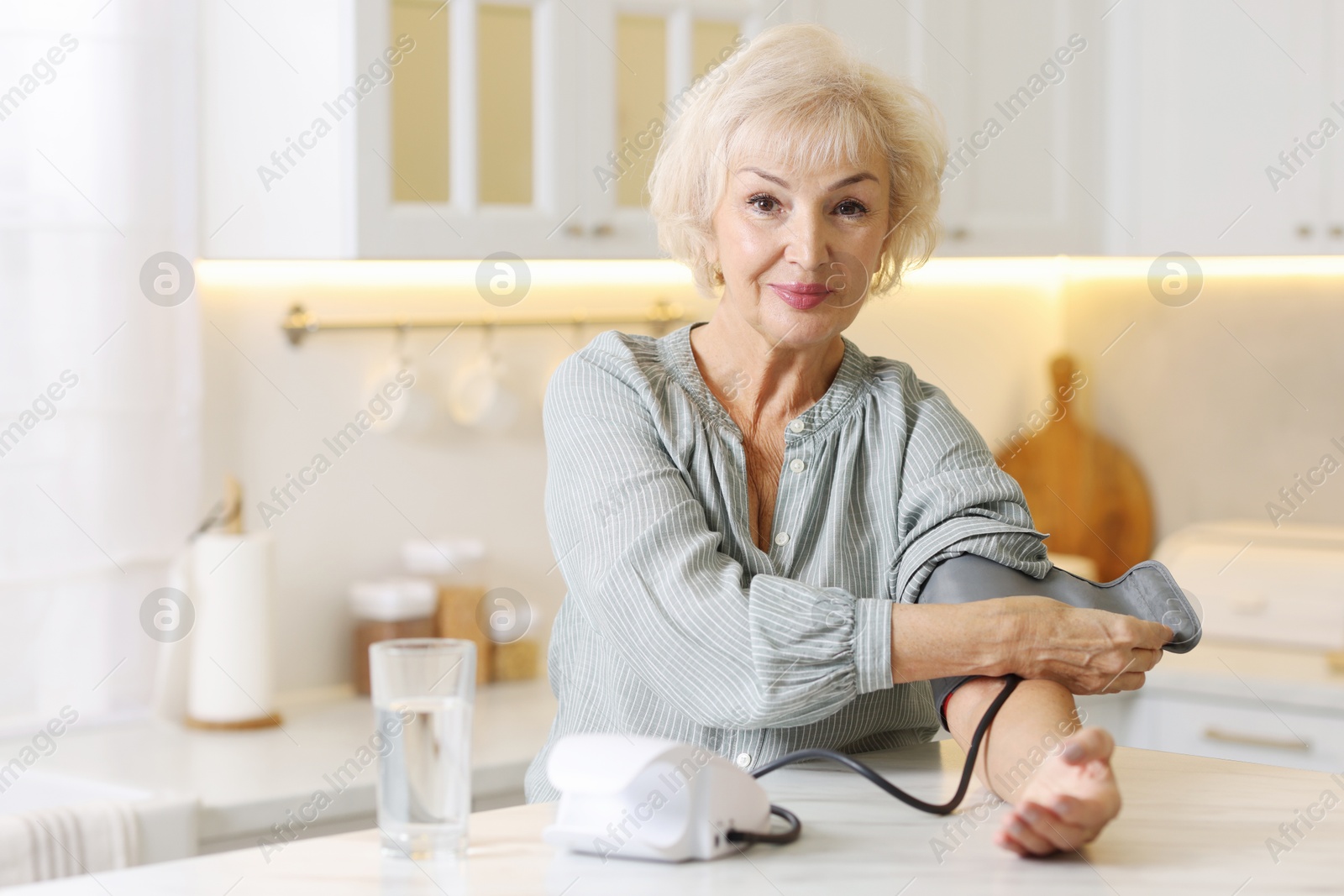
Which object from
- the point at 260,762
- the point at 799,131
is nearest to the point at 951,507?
the point at 799,131

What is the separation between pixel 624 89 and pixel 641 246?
25 centimetres

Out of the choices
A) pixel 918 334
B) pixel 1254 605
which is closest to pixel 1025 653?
pixel 1254 605

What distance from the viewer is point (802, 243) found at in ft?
3.94

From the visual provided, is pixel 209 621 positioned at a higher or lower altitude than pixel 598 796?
lower

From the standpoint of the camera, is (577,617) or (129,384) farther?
(129,384)

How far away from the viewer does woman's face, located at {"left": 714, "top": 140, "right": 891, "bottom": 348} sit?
1.21 meters

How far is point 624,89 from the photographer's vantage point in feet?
7.29

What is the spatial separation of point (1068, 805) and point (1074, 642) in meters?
0.24

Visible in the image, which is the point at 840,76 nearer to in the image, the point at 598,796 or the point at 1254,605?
the point at 598,796

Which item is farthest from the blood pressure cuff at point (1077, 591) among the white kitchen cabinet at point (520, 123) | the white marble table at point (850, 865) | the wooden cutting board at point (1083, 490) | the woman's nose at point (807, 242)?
A: the wooden cutting board at point (1083, 490)

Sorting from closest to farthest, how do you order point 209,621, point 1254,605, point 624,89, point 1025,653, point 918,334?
1. point 1025,653
2. point 209,621
3. point 624,89
4. point 1254,605
5. point 918,334

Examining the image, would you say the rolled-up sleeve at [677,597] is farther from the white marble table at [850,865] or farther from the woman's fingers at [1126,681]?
the woman's fingers at [1126,681]

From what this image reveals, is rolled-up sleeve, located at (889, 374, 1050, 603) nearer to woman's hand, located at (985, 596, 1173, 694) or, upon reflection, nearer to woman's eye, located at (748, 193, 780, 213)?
woman's hand, located at (985, 596, 1173, 694)

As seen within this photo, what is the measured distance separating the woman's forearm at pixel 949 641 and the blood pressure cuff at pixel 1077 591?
0.05 metres
